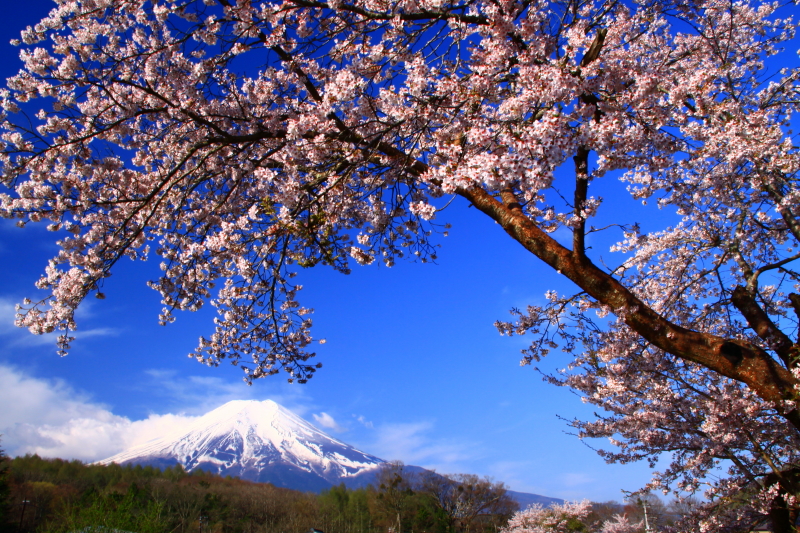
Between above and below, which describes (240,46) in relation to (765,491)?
above

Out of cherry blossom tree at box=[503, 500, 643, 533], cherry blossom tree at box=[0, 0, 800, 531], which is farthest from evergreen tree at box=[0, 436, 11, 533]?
cherry blossom tree at box=[0, 0, 800, 531]

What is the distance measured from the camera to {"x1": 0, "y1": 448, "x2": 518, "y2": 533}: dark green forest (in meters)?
42.7

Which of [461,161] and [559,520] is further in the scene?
[559,520]

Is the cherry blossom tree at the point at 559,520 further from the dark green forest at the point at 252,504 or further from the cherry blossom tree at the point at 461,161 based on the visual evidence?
the cherry blossom tree at the point at 461,161

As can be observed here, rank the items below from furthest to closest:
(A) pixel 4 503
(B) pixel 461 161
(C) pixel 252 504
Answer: (C) pixel 252 504 < (A) pixel 4 503 < (B) pixel 461 161

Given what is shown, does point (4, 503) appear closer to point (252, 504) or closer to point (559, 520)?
point (252, 504)

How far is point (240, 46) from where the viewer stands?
16.2 feet

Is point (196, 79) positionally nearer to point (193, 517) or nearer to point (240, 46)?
point (240, 46)

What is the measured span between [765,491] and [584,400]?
10.1 ft

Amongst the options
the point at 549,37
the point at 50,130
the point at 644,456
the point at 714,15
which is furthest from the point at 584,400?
the point at 50,130

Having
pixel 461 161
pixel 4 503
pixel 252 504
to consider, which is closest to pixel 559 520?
pixel 461 161

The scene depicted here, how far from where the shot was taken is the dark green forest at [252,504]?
42.7m

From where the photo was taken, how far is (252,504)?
64.0 metres

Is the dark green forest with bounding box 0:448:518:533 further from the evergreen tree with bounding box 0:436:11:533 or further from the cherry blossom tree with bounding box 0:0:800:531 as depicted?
the cherry blossom tree with bounding box 0:0:800:531
